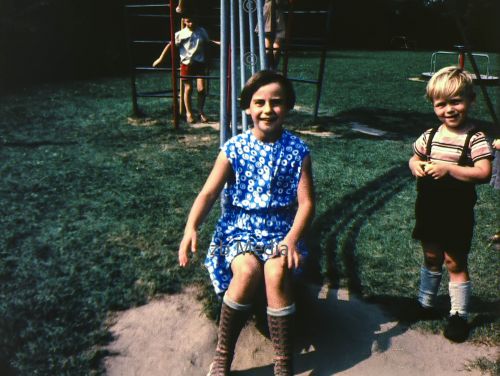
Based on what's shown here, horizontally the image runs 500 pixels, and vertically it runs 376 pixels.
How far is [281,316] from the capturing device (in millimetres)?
2049

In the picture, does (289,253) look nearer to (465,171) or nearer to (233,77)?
(465,171)

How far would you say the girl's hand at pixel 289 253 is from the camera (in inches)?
81.1

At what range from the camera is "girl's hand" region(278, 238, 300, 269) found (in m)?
2.06

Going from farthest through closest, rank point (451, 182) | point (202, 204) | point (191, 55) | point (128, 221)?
point (191, 55) → point (128, 221) → point (451, 182) → point (202, 204)

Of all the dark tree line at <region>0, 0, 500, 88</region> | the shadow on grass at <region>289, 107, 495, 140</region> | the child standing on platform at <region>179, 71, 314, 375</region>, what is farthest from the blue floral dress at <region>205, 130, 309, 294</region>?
the dark tree line at <region>0, 0, 500, 88</region>

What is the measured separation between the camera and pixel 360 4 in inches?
1190

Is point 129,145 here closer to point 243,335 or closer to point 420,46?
point 243,335

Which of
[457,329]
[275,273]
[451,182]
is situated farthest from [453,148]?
[275,273]

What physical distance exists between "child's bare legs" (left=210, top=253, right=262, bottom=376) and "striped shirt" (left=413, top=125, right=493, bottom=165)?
101cm

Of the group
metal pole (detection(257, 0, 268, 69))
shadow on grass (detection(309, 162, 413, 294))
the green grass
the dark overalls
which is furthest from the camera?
shadow on grass (detection(309, 162, 413, 294))

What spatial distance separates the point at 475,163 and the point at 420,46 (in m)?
33.5

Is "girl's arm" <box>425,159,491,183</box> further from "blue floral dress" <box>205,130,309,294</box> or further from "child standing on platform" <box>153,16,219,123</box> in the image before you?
"child standing on platform" <box>153,16,219,123</box>

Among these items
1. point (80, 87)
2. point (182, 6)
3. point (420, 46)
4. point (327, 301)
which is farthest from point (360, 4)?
point (327, 301)

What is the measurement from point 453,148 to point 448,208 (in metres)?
0.29
